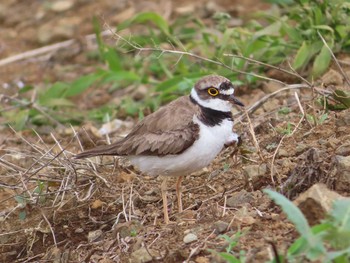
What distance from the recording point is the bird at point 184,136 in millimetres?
5594

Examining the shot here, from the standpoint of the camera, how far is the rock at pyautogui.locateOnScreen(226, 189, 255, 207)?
18.3 ft

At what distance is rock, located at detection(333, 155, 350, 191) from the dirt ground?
16 millimetres

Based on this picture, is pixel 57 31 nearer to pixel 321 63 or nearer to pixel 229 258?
pixel 321 63

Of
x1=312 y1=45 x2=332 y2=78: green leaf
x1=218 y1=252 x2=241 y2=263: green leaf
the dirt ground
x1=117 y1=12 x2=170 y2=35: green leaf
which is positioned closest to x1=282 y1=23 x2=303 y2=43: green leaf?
x1=312 y1=45 x2=332 y2=78: green leaf

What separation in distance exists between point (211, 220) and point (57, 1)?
26.5 ft

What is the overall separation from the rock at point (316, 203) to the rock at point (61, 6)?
8.48 m

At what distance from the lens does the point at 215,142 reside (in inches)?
220

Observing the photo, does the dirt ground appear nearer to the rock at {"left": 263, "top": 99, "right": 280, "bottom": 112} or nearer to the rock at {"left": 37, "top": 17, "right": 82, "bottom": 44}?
the rock at {"left": 263, "top": 99, "right": 280, "bottom": 112}

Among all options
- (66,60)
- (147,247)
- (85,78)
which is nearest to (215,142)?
(147,247)

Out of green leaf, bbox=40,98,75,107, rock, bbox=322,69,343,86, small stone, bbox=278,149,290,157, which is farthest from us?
green leaf, bbox=40,98,75,107

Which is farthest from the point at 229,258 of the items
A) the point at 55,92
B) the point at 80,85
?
the point at 55,92

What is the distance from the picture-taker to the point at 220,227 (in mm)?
5168

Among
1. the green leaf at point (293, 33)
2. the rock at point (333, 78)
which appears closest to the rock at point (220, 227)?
the rock at point (333, 78)

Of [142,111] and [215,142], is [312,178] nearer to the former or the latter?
[215,142]
